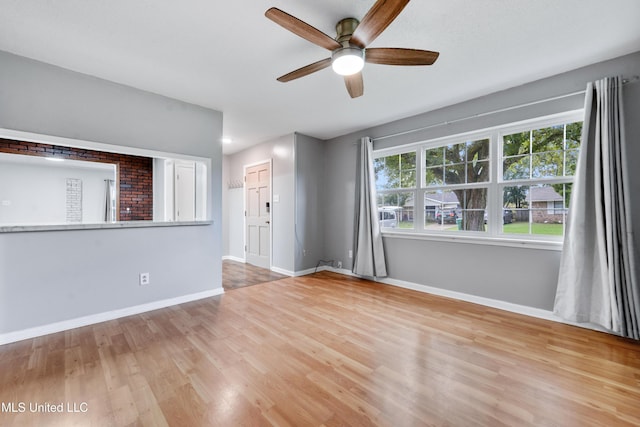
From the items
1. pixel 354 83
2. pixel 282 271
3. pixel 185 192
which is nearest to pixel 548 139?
pixel 354 83

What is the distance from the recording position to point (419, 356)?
2.00 metres

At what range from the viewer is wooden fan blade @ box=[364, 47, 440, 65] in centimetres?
180

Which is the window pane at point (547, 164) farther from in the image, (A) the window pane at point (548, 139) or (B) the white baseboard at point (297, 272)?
(B) the white baseboard at point (297, 272)

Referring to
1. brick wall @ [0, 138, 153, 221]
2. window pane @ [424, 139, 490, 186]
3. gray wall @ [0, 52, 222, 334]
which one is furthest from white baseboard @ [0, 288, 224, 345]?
window pane @ [424, 139, 490, 186]

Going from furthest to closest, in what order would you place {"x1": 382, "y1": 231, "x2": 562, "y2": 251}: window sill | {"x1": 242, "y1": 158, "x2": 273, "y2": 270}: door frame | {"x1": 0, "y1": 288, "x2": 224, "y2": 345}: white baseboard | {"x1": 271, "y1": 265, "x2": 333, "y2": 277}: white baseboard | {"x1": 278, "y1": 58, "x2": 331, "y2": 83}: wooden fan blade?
{"x1": 242, "y1": 158, "x2": 273, "y2": 270}: door frame < {"x1": 271, "y1": 265, "x2": 333, "y2": 277}: white baseboard < {"x1": 382, "y1": 231, "x2": 562, "y2": 251}: window sill < {"x1": 0, "y1": 288, "x2": 224, "y2": 345}: white baseboard < {"x1": 278, "y1": 58, "x2": 331, "y2": 83}: wooden fan blade

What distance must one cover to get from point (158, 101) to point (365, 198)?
3.01 m

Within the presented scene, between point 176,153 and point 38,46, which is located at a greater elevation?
point 38,46

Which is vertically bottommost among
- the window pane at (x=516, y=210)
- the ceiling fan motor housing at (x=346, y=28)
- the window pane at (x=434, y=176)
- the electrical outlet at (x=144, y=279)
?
the electrical outlet at (x=144, y=279)

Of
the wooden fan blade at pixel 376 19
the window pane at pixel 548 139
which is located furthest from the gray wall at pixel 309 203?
the window pane at pixel 548 139

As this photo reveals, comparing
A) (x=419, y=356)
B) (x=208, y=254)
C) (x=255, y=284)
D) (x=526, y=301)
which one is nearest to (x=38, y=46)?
(x=208, y=254)

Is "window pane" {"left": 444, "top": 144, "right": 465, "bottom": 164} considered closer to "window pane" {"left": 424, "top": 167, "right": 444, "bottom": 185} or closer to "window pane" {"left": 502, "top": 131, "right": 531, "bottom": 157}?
"window pane" {"left": 424, "top": 167, "right": 444, "bottom": 185}

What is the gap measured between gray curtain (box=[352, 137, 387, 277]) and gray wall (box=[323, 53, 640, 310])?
160 millimetres

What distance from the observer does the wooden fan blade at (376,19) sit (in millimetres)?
1383

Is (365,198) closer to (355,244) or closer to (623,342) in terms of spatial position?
(355,244)
